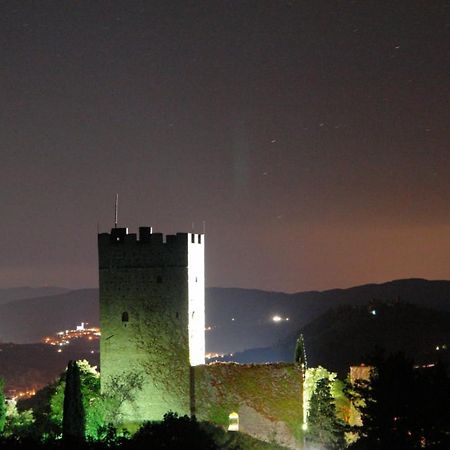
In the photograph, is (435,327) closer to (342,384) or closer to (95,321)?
(342,384)

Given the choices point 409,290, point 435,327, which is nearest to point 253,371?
point 435,327

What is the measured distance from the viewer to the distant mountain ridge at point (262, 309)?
5704 inches

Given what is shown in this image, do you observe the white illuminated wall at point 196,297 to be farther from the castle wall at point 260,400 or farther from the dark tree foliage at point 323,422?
the dark tree foliage at point 323,422

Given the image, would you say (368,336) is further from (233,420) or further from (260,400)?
(233,420)

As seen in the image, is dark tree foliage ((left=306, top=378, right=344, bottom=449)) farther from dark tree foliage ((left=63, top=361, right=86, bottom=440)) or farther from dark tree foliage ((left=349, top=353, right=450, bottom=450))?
dark tree foliage ((left=63, top=361, right=86, bottom=440))

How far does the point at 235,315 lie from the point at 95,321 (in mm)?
37073

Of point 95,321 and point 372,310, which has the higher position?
point 95,321

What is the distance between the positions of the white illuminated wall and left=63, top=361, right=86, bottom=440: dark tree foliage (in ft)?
15.4

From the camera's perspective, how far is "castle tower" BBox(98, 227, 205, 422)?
31969 mm

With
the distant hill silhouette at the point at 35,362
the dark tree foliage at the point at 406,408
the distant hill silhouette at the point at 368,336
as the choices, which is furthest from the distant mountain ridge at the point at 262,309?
the dark tree foliage at the point at 406,408

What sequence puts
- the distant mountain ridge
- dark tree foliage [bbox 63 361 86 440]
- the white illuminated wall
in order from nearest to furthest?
dark tree foliage [bbox 63 361 86 440], the white illuminated wall, the distant mountain ridge

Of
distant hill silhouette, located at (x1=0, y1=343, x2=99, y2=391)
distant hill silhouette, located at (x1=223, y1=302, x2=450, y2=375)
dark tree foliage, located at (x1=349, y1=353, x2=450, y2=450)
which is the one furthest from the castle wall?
distant hill silhouette, located at (x1=0, y1=343, x2=99, y2=391)

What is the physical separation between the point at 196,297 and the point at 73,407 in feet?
22.0

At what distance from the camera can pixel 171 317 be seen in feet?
105
